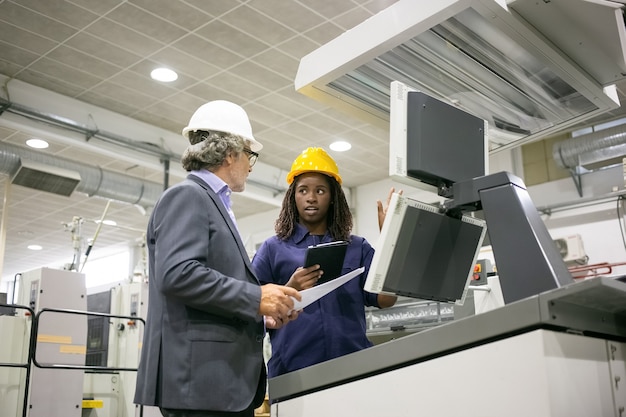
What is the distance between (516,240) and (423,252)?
0.87 feet

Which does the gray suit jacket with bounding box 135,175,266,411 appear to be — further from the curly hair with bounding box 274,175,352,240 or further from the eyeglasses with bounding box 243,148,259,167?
the curly hair with bounding box 274,175,352,240

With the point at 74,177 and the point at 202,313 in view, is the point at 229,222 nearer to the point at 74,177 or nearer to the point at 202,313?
the point at 202,313

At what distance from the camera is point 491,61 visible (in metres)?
2.24

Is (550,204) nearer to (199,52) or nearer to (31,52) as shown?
(199,52)

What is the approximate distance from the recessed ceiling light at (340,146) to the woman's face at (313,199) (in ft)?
16.7

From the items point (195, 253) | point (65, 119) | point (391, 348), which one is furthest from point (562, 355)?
point (65, 119)

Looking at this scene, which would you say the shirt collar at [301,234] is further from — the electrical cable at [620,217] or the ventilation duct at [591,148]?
the electrical cable at [620,217]

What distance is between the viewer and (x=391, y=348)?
1279 mm

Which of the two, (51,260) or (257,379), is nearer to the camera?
(257,379)

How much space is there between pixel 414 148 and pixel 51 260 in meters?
11.9

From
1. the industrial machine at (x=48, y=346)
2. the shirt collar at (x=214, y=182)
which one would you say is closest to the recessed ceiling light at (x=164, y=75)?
the industrial machine at (x=48, y=346)

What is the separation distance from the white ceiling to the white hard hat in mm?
3135

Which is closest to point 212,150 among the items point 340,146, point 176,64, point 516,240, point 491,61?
point 516,240

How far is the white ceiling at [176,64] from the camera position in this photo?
16.2 feet
